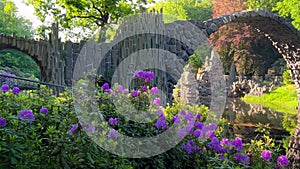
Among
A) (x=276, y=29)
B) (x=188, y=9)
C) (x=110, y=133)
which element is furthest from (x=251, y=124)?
(x=188, y=9)

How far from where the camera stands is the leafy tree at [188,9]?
101 feet

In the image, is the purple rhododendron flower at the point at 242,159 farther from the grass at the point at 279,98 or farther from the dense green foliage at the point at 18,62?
the dense green foliage at the point at 18,62

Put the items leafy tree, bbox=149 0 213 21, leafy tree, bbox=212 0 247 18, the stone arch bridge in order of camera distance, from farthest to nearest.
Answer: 1. leafy tree, bbox=149 0 213 21
2. leafy tree, bbox=212 0 247 18
3. the stone arch bridge

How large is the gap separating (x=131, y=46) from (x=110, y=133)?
4.47 metres

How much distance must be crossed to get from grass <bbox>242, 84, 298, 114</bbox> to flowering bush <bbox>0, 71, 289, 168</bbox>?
37.8ft

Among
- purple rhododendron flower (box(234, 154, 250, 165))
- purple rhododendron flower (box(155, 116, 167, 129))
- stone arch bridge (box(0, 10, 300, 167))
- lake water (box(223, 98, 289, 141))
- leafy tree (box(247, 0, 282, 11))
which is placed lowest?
lake water (box(223, 98, 289, 141))

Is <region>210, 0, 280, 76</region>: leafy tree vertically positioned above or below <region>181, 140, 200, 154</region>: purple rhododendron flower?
above

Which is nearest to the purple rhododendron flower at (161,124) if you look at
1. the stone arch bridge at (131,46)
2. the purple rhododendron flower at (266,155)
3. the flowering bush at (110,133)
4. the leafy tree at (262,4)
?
the flowering bush at (110,133)

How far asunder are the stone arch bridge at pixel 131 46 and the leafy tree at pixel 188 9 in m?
21.3

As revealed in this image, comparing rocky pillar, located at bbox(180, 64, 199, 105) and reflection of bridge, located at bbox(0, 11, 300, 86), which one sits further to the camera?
rocky pillar, located at bbox(180, 64, 199, 105)

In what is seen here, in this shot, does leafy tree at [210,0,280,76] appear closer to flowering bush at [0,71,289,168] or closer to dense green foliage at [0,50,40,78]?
dense green foliage at [0,50,40,78]

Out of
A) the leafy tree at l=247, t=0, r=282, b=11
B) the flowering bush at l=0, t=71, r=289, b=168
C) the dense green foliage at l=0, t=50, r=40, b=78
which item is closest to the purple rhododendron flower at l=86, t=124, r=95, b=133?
the flowering bush at l=0, t=71, r=289, b=168

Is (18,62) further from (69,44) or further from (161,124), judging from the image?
(161,124)

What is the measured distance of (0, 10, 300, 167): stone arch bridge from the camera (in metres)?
6.64
